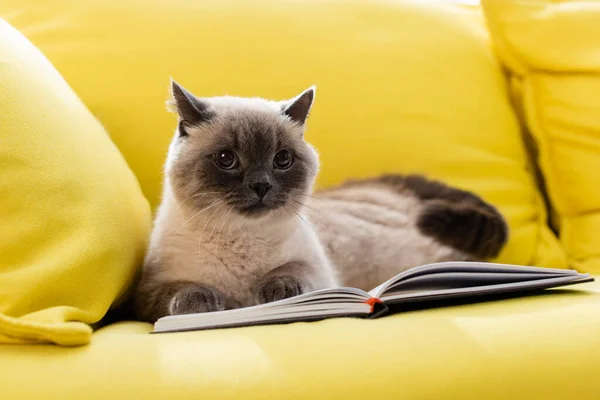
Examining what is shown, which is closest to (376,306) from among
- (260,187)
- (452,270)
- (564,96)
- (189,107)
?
(452,270)

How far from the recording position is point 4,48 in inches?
55.4

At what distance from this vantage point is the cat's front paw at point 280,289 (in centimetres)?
140

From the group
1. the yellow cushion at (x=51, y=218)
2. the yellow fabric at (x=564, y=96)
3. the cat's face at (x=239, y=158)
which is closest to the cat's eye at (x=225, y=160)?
the cat's face at (x=239, y=158)

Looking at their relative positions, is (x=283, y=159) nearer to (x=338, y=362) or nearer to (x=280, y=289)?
(x=280, y=289)

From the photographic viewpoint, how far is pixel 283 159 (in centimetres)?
158

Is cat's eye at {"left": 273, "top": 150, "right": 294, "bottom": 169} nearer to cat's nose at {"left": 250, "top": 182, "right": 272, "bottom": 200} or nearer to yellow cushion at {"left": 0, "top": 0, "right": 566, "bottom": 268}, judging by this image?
cat's nose at {"left": 250, "top": 182, "right": 272, "bottom": 200}

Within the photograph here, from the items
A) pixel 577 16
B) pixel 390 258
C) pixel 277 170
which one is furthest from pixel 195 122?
pixel 577 16

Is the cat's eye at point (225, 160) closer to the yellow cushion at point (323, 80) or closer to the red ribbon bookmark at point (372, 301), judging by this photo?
the red ribbon bookmark at point (372, 301)

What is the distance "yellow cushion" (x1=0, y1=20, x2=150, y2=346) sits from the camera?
44.8 inches

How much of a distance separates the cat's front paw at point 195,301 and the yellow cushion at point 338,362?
0.56 feet

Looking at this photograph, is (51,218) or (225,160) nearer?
(51,218)

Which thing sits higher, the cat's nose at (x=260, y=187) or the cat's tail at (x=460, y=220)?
the cat's nose at (x=260, y=187)

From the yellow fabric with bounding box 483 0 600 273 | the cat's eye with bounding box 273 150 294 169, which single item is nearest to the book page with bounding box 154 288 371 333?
the cat's eye with bounding box 273 150 294 169

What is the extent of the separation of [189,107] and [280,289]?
486 millimetres
